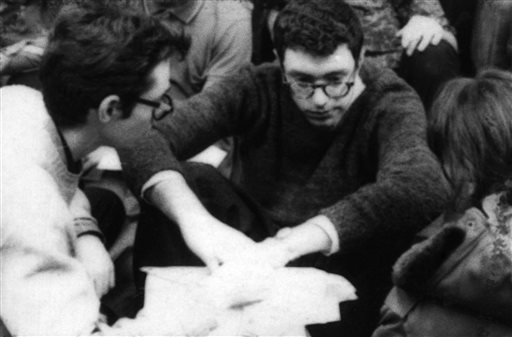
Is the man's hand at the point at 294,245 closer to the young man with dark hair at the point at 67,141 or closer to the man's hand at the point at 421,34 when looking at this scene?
the young man with dark hair at the point at 67,141

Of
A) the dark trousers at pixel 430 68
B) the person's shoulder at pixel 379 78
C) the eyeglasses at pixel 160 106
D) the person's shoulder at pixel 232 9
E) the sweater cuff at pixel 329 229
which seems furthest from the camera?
the person's shoulder at pixel 232 9

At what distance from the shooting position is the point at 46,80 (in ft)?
6.80

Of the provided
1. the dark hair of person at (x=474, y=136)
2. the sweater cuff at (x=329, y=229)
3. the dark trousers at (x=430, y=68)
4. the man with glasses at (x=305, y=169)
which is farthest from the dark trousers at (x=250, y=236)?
the dark trousers at (x=430, y=68)

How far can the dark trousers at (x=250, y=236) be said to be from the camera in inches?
88.0

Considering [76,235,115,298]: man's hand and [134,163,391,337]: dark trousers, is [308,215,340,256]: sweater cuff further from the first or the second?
[76,235,115,298]: man's hand

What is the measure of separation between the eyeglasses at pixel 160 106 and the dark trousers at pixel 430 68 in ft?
3.41

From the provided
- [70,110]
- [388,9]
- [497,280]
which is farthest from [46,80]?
[388,9]

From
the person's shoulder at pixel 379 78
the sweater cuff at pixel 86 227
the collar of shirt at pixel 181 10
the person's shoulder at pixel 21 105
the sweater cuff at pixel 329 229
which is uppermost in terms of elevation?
the person's shoulder at pixel 21 105

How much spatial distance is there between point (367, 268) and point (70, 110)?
85 cm

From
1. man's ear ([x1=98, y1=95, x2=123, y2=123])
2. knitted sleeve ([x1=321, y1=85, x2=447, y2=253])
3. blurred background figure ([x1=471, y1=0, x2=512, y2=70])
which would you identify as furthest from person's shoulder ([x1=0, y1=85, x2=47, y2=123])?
blurred background figure ([x1=471, y1=0, x2=512, y2=70])

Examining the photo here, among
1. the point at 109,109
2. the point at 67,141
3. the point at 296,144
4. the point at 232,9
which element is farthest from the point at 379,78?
the point at 232,9

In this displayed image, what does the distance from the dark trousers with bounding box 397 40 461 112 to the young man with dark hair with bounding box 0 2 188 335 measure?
3.33 ft

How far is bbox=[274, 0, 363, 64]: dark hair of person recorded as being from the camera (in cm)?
226

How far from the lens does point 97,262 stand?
7.37ft
